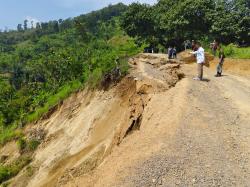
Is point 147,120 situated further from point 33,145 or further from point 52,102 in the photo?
point 52,102

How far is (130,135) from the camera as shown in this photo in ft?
46.0

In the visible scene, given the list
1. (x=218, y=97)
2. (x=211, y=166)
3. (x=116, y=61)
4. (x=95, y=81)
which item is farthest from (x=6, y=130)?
(x=211, y=166)

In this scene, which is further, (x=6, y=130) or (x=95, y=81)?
(x=6, y=130)

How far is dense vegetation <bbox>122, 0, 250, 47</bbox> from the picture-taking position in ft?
133

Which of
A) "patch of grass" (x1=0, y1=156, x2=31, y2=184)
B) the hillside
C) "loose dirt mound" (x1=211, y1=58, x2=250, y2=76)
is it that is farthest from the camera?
"loose dirt mound" (x1=211, y1=58, x2=250, y2=76)

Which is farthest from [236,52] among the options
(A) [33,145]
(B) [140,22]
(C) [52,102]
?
(B) [140,22]

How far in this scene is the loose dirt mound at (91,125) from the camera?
1540cm

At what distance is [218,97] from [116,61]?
9.11 m

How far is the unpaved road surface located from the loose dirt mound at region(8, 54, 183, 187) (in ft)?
2.65

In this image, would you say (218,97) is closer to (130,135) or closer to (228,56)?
(130,135)

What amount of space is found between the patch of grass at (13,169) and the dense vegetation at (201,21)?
75.7 ft

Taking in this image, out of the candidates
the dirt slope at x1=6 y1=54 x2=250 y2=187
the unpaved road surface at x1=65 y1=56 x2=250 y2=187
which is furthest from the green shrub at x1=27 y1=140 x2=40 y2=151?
the unpaved road surface at x1=65 y1=56 x2=250 y2=187

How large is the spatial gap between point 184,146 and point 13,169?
1533 cm

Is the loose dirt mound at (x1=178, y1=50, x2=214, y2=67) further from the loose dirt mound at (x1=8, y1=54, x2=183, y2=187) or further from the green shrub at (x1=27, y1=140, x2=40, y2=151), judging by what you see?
the green shrub at (x1=27, y1=140, x2=40, y2=151)
